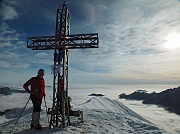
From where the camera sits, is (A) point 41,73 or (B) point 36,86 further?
(A) point 41,73

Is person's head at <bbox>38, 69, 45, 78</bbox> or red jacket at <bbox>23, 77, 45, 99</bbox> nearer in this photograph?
red jacket at <bbox>23, 77, 45, 99</bbox>

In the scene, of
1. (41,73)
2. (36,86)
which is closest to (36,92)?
(36,86)

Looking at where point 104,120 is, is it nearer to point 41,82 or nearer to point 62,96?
point 62,96

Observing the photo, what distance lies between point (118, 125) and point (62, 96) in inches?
183

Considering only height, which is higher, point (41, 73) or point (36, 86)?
point (41, 73)

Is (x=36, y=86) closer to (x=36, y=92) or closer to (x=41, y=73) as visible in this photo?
(x=36, y=92)

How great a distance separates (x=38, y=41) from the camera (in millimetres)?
10102

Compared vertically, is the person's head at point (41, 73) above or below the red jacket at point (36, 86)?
above

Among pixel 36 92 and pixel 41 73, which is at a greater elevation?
pixel 41 73

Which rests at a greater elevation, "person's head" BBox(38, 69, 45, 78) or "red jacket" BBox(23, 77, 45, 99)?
"person's head" BBox(38, 69, 45, 78)

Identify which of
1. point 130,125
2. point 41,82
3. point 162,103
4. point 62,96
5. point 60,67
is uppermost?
point 60,67

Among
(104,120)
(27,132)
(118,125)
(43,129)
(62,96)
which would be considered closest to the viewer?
(27,132)

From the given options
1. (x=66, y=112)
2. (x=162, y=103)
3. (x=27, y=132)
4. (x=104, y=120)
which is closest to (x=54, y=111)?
(x=66, y=112)

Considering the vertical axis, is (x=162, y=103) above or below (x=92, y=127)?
below
